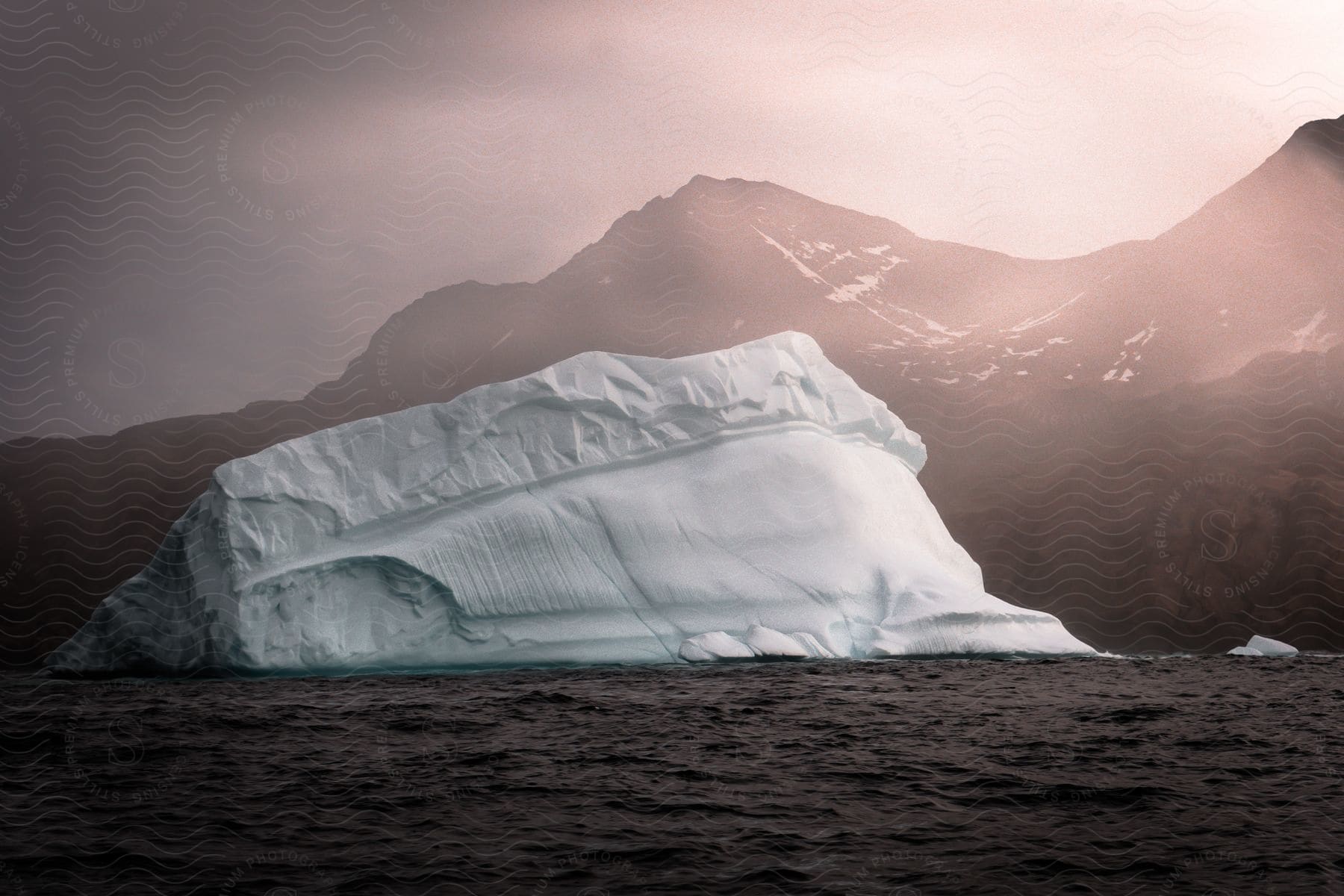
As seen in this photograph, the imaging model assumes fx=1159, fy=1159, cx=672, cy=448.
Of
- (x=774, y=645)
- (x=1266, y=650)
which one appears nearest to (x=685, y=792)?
(x=774, y=645)

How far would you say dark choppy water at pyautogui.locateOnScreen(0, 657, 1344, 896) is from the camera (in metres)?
5.68

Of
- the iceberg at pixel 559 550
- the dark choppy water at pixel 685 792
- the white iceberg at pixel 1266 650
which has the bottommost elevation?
the white iceberg at pixel 1266 650

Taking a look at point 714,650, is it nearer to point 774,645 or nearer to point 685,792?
point 774,645

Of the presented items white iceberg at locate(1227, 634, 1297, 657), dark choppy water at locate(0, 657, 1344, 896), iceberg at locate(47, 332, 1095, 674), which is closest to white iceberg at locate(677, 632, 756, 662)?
iceberg at locate(47, 332, 1095, 674)

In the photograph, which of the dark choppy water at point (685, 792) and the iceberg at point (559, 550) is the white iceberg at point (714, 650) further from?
the dark choppy water at point (685, 792)

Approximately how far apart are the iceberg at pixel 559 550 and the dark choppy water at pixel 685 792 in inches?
127

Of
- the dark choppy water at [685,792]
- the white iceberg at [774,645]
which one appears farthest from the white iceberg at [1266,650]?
the white iceberg at [774,645]

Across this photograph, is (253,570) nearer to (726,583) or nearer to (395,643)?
(395,643)

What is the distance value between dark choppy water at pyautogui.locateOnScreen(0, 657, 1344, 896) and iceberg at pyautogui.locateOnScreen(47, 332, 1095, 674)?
10.6ft

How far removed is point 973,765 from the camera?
327 inches

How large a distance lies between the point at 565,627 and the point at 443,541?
2.14 meters

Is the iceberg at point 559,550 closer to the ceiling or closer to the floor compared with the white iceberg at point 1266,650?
closer to the ceiling

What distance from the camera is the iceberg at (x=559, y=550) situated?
16.4 m

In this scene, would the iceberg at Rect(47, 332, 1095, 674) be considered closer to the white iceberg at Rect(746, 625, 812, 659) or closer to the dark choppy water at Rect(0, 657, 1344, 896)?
the white iceberg at Rect(746, 625, 812, 659)
